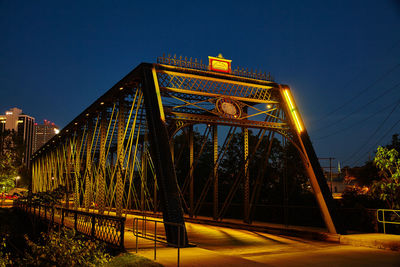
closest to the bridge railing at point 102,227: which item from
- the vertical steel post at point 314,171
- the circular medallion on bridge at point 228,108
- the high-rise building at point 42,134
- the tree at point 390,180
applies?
the circular medallion on bridge at point 228,108

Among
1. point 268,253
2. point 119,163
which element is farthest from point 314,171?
point 119,163

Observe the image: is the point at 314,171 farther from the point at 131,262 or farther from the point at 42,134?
the point at 42,134

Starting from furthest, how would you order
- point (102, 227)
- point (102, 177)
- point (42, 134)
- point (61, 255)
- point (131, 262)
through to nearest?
point (42, 134), point (102, 177), point (102, 227), point (131, 262), point (61, 255)

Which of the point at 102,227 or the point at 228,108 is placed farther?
the point at 228,108

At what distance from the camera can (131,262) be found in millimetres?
8500

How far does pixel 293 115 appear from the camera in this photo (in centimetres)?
1723

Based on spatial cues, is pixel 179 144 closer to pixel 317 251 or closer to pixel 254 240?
pixel 254 240

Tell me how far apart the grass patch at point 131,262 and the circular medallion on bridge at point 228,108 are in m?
8.38

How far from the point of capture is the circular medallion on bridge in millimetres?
16281

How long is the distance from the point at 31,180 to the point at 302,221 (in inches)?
2151

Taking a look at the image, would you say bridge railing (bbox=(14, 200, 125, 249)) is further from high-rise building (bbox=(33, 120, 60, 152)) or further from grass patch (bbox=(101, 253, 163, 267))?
high-rise building (bbox=(33, 120, 60, 152))

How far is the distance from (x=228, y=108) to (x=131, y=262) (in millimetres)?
9371

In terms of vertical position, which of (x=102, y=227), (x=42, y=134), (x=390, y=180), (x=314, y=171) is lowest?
(x=102, y=227)

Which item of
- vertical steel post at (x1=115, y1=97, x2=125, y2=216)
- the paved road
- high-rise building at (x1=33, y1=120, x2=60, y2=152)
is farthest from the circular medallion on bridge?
high-rise building at (x1=33, y1=120, x2=60, y2=152)
